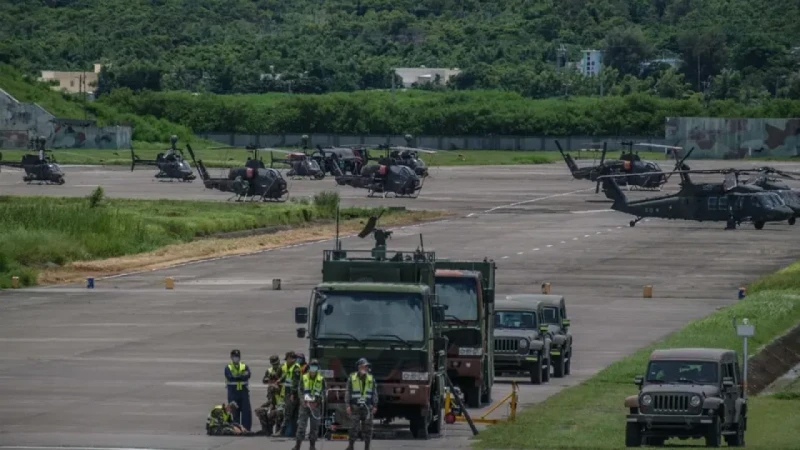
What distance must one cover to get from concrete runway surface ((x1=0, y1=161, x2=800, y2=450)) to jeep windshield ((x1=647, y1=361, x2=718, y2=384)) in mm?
3061

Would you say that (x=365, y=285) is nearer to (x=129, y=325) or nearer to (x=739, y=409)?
(x=739, y=409)

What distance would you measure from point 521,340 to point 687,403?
8.65 meters

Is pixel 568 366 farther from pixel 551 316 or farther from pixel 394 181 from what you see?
pixel 394 181

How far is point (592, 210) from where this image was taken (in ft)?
305

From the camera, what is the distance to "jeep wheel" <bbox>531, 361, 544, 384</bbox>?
113ft

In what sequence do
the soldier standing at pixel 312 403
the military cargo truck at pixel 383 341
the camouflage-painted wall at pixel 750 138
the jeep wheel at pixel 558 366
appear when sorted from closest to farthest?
the soldier standing at pixel 312 403 < the military cargo truck at pixel 383 341 < the jeep wheel at pixel 558 366 < the camouflage-painted wall at pixel 750 138

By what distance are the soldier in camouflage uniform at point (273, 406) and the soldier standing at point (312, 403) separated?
239 cm

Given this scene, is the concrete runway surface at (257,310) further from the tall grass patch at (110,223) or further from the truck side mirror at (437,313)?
the tall grass patch at (110,223)

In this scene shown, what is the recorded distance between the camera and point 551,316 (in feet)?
120

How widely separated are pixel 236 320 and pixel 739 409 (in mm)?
21814

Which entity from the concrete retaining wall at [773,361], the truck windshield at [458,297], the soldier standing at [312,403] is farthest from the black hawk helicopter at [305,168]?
the soldier standing at [312,403]

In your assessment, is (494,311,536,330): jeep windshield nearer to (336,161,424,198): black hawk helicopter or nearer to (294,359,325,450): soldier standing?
(294,359,325,450): soldier standing

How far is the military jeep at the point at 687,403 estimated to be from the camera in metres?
25.4

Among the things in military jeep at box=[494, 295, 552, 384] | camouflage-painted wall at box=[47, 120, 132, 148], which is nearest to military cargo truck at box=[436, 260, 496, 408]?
military jeep at box=[494, 295, 552, 384]
